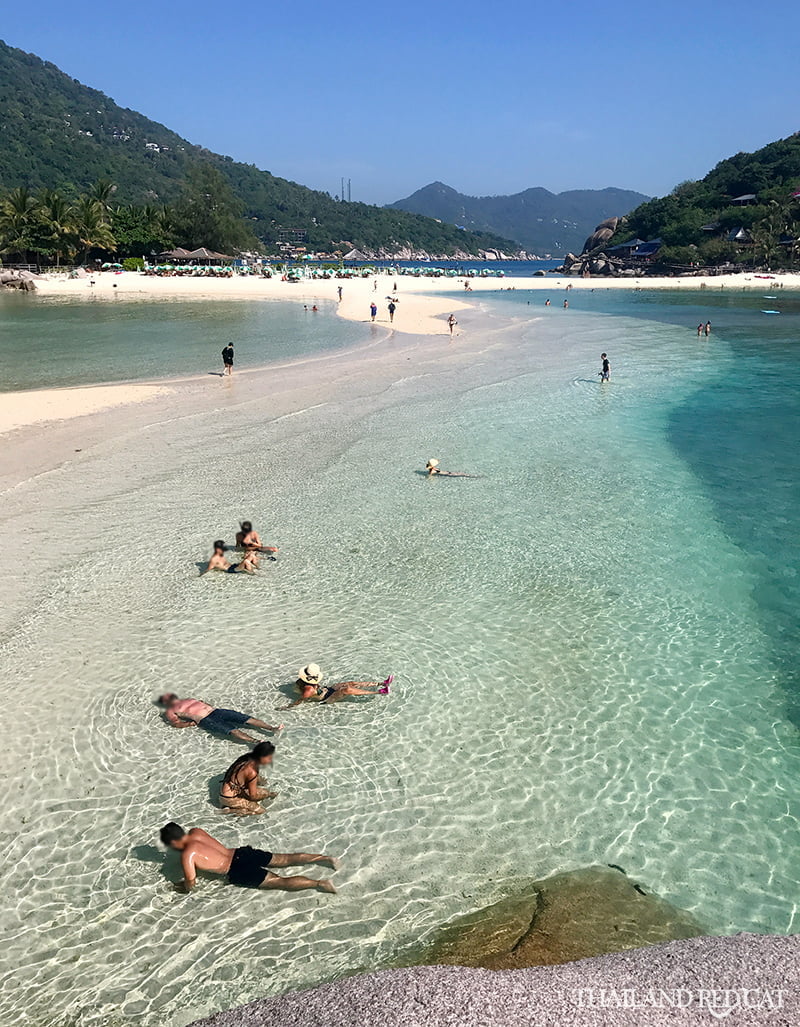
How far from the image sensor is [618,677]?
8.88 meters

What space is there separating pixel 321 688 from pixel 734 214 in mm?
135788

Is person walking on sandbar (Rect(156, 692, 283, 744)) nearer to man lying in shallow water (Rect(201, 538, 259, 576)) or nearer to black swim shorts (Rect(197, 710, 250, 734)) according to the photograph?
black swim shorts (Rect(197, 710, 250, 734))

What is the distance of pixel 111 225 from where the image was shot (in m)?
89.1

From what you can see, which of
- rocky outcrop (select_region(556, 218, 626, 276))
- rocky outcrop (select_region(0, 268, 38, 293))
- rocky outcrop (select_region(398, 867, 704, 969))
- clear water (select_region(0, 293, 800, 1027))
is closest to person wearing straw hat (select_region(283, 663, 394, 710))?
clear water (select_region(0, 293, 800, 1027))

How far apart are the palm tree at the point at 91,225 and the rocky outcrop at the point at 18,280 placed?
31.8ft

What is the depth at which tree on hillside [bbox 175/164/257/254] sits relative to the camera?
101 metres

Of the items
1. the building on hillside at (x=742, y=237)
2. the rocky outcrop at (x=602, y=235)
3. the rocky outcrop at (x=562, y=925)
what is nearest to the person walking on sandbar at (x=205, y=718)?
the rocky outcrop at (x=562, y=925)

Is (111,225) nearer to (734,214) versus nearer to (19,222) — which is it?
(19,222)

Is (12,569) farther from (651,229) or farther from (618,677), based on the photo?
(651,229)

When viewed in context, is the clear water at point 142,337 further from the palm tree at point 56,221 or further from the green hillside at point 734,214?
the green hillside at point 734,214

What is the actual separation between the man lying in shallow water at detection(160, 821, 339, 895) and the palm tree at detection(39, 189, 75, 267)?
296ft

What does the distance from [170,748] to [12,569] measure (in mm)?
5848

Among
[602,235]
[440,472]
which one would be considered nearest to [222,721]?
[440,472]

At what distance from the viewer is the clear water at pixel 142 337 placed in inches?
1123
